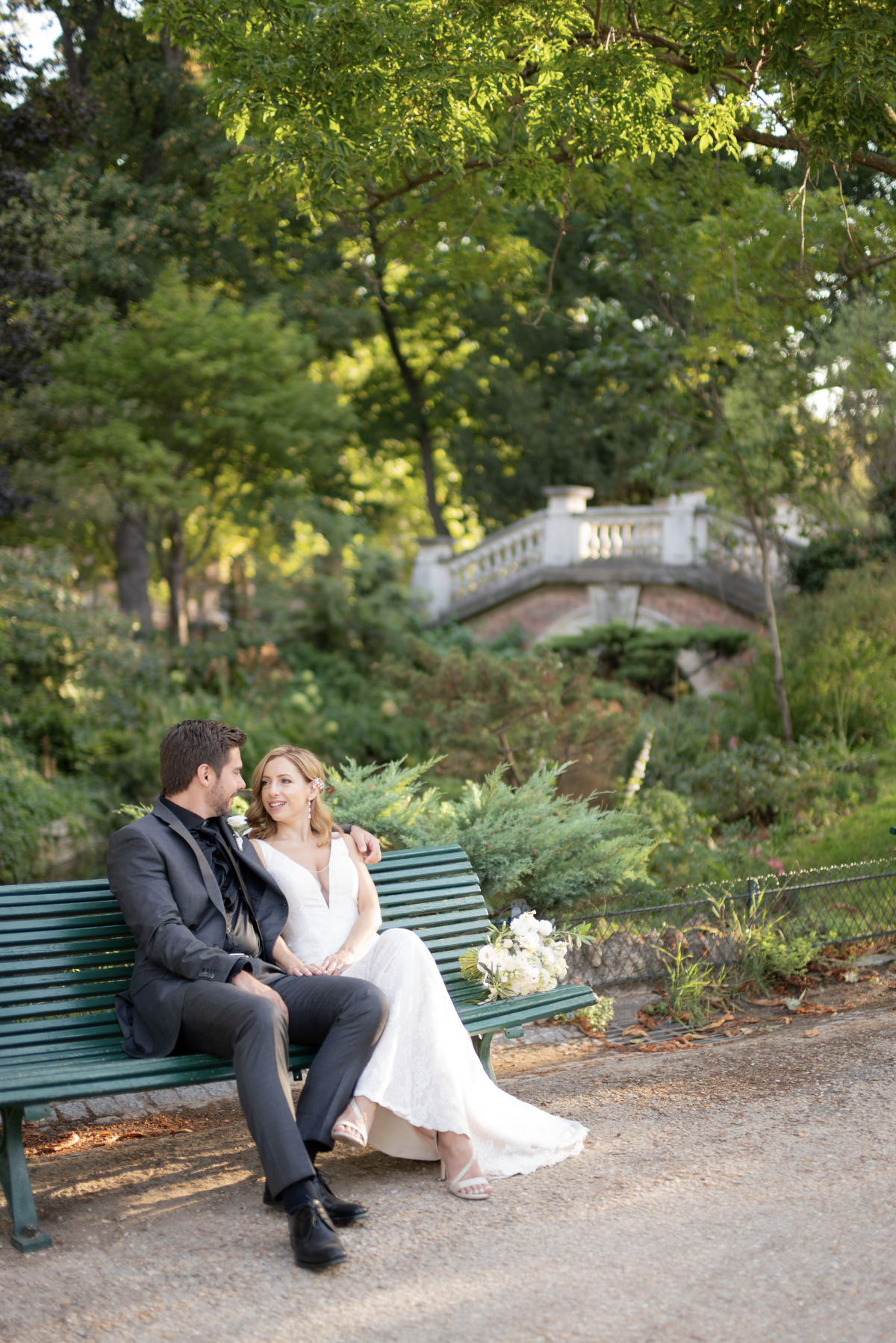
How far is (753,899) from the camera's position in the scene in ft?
19.9

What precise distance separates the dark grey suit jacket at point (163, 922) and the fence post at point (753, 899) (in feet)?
9.27

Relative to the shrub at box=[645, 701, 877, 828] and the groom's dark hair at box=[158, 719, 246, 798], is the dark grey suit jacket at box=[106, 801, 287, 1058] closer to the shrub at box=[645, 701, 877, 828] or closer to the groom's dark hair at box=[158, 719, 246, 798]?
the groom's dark hair at box=[158, 719, 246, 798]

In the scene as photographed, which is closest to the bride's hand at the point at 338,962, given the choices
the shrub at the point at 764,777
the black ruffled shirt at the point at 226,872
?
the black ruffled shirt at the point at 226,872

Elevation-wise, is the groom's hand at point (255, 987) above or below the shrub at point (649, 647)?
below

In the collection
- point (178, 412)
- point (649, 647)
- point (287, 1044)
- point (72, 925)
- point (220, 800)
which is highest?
point (178, 412)

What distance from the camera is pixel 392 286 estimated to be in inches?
936

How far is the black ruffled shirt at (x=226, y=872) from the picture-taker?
4.20 m

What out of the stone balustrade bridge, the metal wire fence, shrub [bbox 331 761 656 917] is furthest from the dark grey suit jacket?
the stone balustrade bridge

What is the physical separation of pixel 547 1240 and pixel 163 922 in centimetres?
151

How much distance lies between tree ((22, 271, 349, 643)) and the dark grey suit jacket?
1151 centimetres

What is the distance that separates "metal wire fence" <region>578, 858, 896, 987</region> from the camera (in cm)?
595

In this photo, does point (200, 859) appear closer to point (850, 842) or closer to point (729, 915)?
point (729, 915)

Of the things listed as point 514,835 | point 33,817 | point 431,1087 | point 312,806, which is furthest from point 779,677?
point 431,1087

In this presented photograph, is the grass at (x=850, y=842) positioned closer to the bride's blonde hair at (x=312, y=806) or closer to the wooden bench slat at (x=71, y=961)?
the bride's blonde hair at (x=312, y=806)
